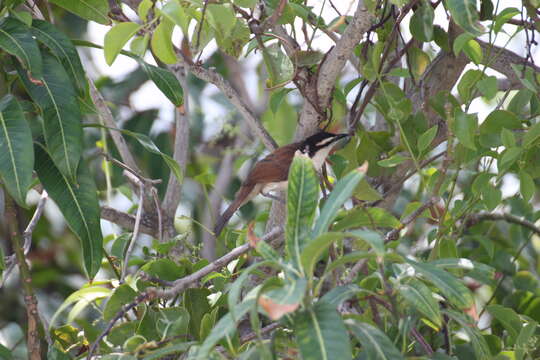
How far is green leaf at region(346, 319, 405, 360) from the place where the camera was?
6.41 feet

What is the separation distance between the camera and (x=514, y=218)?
3889 millimetres

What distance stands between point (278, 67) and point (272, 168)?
1.25 meters

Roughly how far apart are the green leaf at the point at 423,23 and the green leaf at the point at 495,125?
0.39m

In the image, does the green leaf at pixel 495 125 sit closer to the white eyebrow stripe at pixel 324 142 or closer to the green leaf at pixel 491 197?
the green leaf at pixel 491 197

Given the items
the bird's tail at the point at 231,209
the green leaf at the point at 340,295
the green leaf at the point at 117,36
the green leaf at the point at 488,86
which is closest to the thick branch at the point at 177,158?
the bird's tail at the point at 231,209

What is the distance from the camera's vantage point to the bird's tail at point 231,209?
4.13 meters

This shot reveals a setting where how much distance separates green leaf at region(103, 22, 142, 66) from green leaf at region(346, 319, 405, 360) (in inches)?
45.5

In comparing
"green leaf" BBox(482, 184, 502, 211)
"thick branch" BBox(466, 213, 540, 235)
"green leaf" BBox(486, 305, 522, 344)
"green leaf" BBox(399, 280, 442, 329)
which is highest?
"green leaf" BBox(482, 184, 502, 211)

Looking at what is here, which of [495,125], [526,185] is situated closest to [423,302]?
[526,185]

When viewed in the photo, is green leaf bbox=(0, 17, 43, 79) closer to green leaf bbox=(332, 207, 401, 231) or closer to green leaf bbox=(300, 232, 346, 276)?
green leaf bbox=(332, 207, 401, 231)

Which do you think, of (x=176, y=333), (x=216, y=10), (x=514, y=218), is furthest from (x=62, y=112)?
(x=514, y=218)

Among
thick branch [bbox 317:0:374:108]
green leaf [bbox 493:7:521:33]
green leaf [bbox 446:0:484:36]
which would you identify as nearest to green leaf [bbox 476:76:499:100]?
green leaf [bbox 493:7:521:33]

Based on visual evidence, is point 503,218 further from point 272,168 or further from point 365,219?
point 365,219

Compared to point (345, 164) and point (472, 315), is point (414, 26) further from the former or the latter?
point (472, 315)
